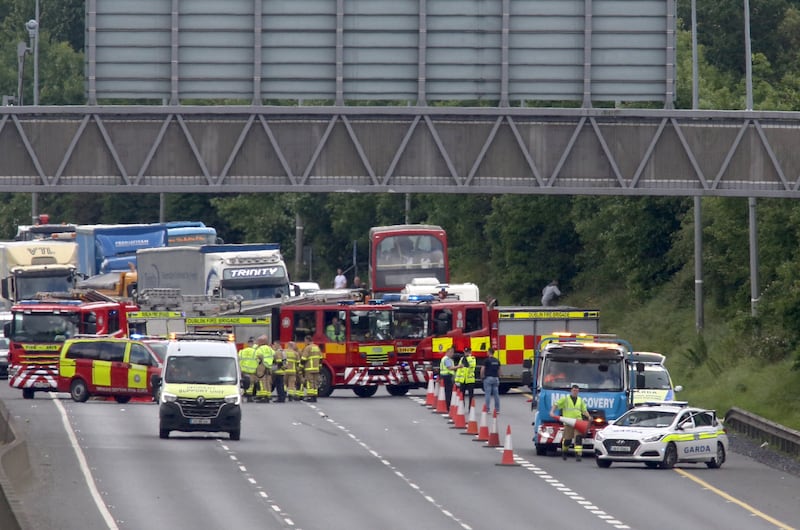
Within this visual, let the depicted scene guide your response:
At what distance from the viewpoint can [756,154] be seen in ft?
124

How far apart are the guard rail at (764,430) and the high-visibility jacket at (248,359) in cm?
1193

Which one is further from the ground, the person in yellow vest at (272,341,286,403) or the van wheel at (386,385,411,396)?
the person in yellow vest at (272,341,286,403)

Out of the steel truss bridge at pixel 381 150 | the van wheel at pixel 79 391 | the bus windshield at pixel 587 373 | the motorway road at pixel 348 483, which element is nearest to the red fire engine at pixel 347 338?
the van wheel at pixel 79 391

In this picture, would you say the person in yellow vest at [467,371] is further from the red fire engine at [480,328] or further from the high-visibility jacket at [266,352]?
the high-visibility jacket at [266,352]

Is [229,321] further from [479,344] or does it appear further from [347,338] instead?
[479,344]

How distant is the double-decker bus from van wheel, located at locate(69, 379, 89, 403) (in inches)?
731

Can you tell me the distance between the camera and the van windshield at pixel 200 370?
Result: 37.4m

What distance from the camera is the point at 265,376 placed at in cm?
4747

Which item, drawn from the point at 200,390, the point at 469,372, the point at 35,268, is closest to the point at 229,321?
the point at 469,372

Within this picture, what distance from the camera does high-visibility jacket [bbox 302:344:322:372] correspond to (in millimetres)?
47250

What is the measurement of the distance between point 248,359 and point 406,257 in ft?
58.8

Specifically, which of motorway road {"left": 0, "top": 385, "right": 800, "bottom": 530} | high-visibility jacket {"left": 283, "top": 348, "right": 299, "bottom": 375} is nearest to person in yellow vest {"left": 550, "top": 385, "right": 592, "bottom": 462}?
motorway road {"left": 0, "top": 385, "right": 800, "bottom": 530}

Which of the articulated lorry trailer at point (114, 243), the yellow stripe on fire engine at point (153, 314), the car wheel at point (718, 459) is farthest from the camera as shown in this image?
the articulated lorry trailer at point (114, 243)

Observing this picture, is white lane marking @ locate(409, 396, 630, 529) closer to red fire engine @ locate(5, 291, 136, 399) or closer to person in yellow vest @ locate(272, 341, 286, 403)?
person in yellow vest @ locate(272, 341, 286, 403)
